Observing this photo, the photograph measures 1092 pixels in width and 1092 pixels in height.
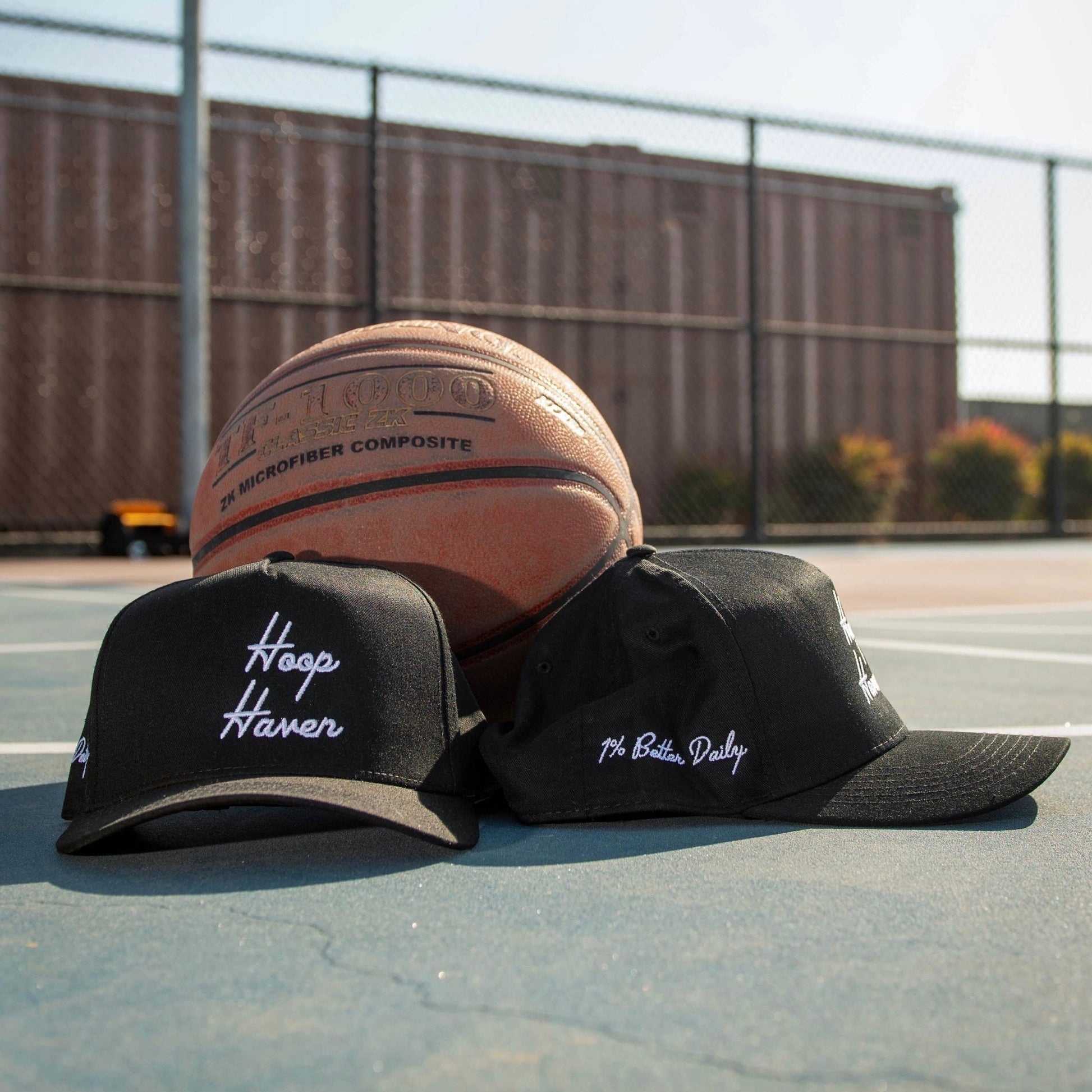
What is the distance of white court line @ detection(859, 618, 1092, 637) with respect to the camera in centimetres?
443

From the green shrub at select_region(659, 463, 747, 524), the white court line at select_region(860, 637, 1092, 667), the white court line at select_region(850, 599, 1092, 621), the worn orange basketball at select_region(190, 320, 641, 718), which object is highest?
the green shrub at select_region(659, 463, 747, 524)

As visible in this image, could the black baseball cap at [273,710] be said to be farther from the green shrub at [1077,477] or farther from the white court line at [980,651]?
the green shrub at [1077,477]

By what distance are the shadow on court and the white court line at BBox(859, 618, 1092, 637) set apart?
2.73m

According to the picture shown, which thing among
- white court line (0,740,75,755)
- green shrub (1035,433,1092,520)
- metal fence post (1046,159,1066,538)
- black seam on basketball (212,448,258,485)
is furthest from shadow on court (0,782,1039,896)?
green shrub (1035,433,1092,520)

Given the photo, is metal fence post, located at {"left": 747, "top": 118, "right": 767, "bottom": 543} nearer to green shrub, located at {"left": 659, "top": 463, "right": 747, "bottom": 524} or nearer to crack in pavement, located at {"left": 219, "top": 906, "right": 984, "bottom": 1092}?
green shrub, located at {"left": 659, "top": 463, "right": 747, "bottom": 524}

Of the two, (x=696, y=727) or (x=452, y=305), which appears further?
(x=452, y=305)

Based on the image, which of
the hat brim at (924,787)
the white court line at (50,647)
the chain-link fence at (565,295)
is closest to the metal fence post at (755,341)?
the chain-link fence at (565,295)

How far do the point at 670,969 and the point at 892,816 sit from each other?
0.63 m

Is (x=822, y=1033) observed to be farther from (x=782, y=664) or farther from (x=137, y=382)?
(x=137, y=382)

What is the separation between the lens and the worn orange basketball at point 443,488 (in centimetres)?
216

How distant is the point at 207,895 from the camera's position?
1.42 meters

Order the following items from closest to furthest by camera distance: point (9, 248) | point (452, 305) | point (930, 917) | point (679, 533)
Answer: point (930, 917) → point (452, 305) → point (679, 533) → point (9, 248)

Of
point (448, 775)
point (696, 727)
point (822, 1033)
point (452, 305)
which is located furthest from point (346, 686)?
point (452, 305)

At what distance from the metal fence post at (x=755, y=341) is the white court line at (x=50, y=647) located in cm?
705
